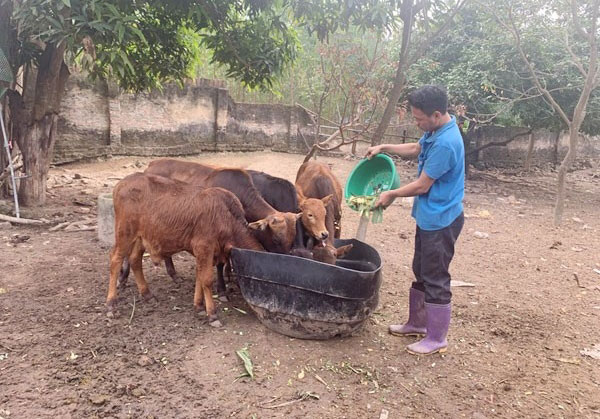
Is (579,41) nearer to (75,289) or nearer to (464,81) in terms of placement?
(464,81)

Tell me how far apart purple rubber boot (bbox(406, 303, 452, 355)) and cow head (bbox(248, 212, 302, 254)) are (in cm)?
133

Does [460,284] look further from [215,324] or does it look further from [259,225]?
[215,324]

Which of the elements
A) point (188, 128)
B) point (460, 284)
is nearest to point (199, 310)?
point (460, 284)

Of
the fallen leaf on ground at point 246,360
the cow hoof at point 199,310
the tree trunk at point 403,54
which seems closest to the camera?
the fallen leaf on ground at point 246,360

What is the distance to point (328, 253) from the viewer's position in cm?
450

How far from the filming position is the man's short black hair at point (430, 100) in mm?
3746

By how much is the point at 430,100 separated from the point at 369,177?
1463 mm

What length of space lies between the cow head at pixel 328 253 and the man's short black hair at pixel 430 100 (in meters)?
1.44

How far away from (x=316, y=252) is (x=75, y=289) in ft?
7.66

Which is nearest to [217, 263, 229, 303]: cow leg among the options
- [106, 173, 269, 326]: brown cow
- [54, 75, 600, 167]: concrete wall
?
[106, 173, 269, 326]: brown cow

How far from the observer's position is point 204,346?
13.0 ft

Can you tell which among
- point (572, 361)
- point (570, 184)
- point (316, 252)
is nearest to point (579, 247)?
point (572, 361)

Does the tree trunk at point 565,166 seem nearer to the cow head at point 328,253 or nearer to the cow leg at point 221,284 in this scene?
the cow head at point 328,253

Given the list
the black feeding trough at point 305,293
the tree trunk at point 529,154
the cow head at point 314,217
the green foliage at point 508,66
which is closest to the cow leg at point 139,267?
the black feeding trough at point 305,293
